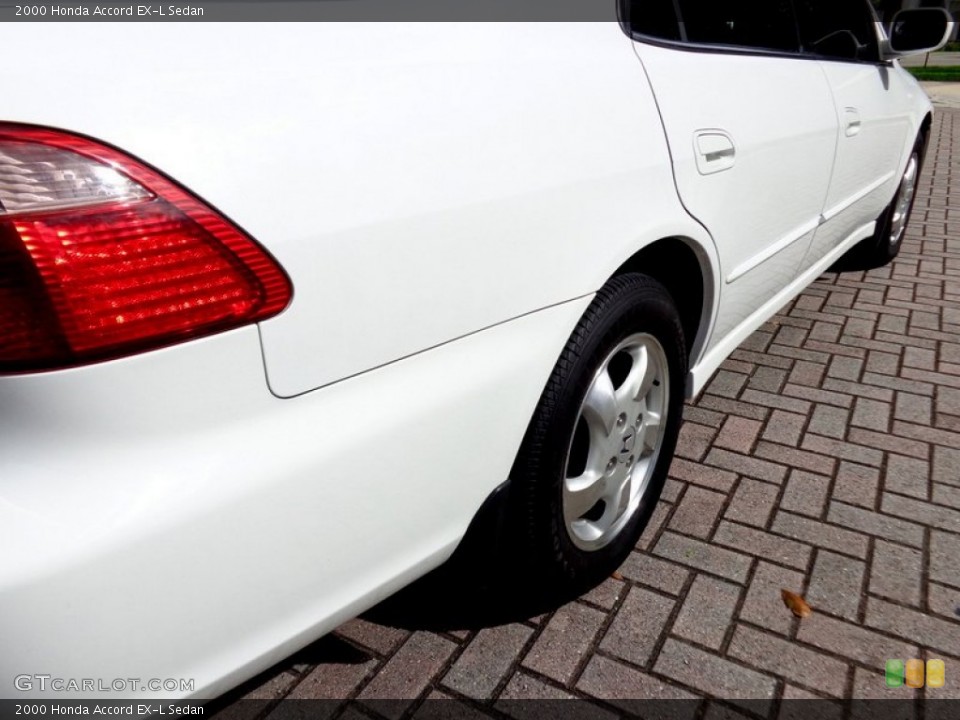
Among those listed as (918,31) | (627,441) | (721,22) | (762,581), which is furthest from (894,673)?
(918,31)

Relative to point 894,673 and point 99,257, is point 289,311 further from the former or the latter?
point 894,673

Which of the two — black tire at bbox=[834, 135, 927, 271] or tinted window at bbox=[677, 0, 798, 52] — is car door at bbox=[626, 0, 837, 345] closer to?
tinted window at bbox=[677, 0, 798, 52]

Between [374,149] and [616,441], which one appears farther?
[616,441]

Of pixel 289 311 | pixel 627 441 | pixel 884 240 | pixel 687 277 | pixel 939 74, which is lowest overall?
Result: pixel 884 240

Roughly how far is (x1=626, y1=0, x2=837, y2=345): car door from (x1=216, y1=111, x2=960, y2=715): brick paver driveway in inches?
19.5

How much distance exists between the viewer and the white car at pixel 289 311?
3.39 feet

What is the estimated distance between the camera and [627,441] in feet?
6.97

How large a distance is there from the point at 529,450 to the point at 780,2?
2095 millimetres

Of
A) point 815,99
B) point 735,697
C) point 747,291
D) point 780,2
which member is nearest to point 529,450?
point 735,697

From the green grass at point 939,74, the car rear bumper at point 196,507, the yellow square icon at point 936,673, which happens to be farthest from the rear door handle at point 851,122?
the green grass at point 939,74

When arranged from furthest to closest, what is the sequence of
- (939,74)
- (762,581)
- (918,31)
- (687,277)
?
(939,74) < (918,31) < (687,277) < (762,581)

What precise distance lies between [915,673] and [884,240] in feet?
11.7

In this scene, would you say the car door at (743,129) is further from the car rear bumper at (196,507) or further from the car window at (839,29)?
the car rear bumper at (196,507)

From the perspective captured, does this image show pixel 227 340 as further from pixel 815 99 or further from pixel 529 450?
pixel 815 99
